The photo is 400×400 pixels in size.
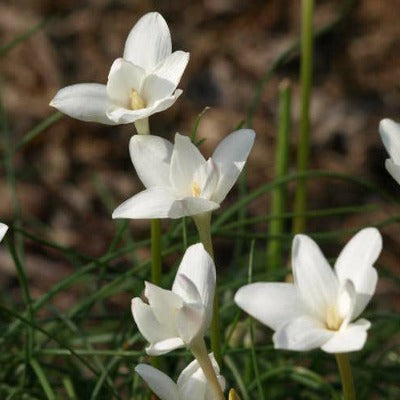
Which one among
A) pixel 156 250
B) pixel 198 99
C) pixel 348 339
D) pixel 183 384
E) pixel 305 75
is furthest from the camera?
pixel 198 99

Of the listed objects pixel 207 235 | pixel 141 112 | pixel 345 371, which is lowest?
pixel 345 371

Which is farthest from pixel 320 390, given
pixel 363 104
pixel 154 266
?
pixel 363 104

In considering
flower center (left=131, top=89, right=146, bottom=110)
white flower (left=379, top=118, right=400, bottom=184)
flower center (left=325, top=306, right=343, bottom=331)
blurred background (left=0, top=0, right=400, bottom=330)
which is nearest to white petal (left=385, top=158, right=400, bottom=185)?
white flower (left=379, top=118, right=400, bottom=184)

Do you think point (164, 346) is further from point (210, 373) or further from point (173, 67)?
point (173, 67)

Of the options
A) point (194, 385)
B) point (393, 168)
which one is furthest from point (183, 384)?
point (393, 168)

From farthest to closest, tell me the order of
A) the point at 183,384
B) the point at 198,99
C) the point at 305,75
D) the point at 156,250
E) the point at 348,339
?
the point at 198,99
the point at 305,75
the point at 156,250
the point at 183,384
the point at 348,339

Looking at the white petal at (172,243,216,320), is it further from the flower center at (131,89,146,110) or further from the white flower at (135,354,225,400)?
the flower center at (131,89,146,110)
